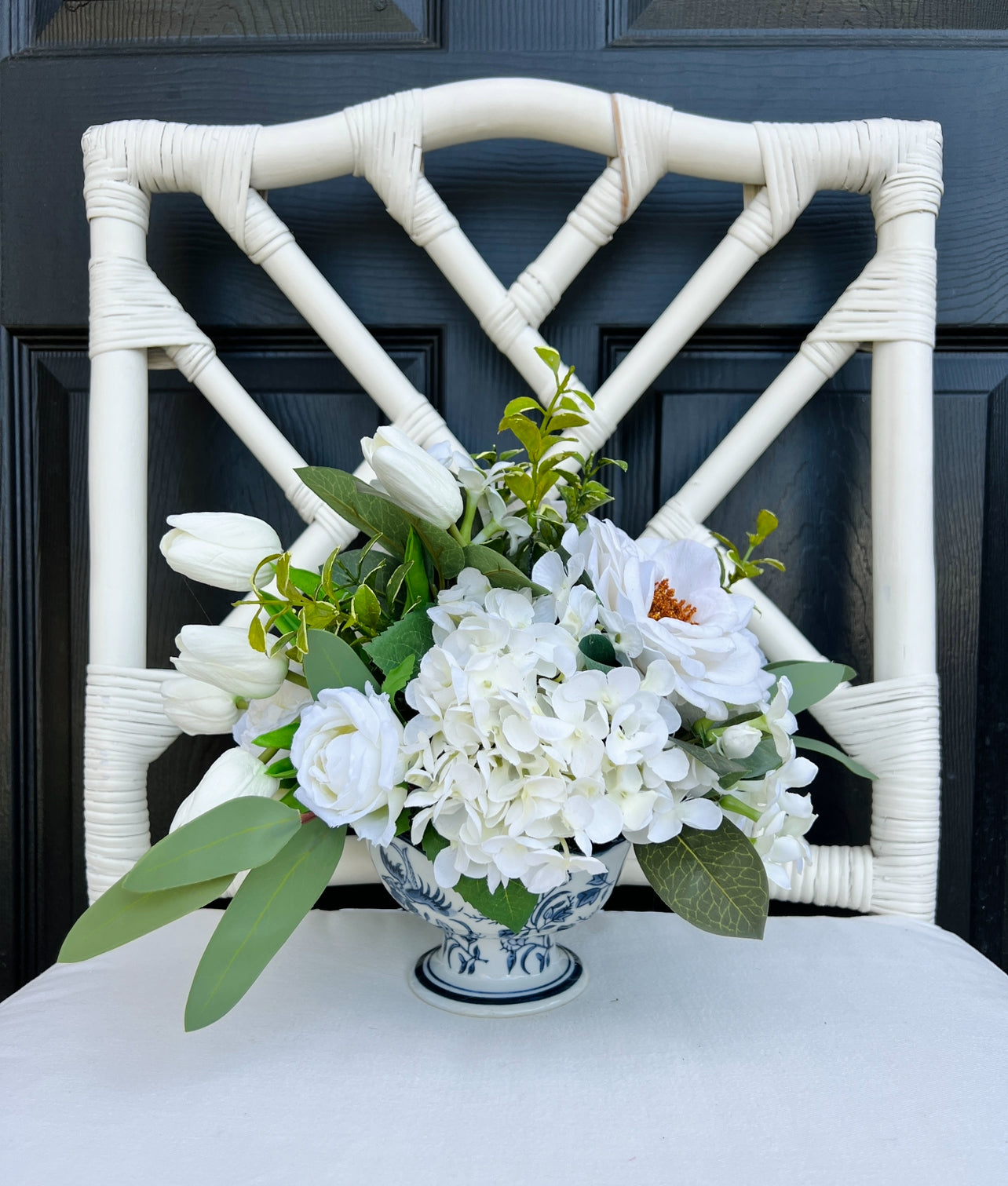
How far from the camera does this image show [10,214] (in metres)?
0.73

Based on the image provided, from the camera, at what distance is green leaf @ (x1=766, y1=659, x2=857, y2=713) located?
1.58ft

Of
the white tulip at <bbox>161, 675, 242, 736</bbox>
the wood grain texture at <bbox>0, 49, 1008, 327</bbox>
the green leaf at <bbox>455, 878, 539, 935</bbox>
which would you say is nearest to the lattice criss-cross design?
the wood grain texture at <bbox>0, 49, 1008, 327</bbox>

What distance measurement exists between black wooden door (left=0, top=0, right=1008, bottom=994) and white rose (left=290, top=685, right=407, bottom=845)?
0.40m

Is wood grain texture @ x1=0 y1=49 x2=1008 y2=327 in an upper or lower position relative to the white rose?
upper

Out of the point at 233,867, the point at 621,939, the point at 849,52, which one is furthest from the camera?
the point at 849,52

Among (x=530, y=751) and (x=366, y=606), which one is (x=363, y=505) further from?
(x=530, y=751)

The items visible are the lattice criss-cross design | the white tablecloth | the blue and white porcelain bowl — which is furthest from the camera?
the lattice criss-cross design

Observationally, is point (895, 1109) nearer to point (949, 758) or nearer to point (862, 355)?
point (949, 758)

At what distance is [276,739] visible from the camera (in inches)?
15.7

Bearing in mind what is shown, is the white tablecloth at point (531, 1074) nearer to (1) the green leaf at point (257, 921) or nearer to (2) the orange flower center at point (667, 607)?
(1) the green leaf at point (257, 921)

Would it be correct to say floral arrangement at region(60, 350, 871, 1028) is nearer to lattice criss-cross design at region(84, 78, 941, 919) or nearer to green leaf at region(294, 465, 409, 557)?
green leaf at region(294, 465, 409, 557)

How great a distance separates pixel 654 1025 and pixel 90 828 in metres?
0.42

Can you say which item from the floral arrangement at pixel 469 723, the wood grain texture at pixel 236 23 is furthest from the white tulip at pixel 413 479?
the wood grain texture at pixel 236 23

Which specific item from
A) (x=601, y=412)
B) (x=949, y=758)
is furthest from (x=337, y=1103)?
(x=949, y=758)
